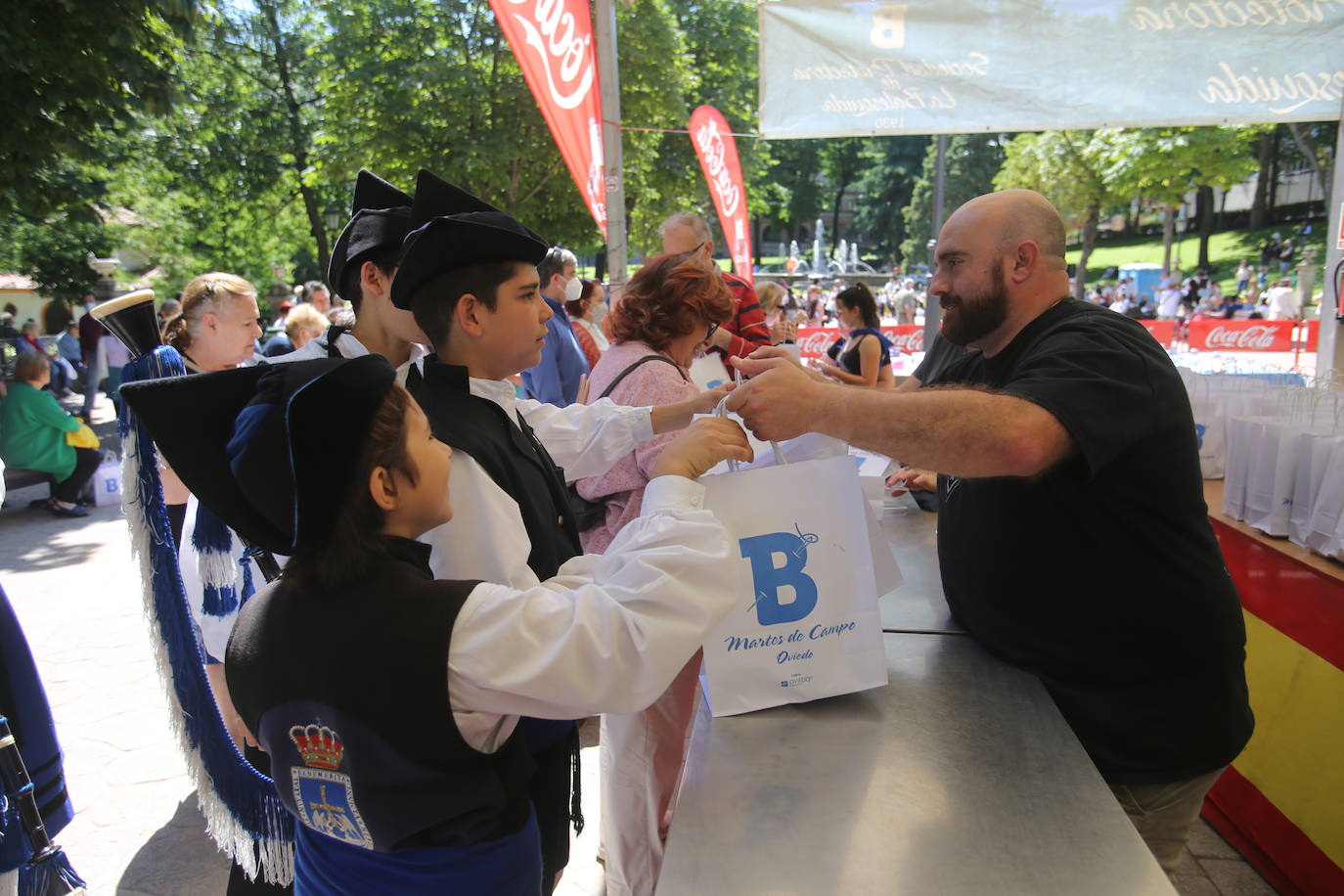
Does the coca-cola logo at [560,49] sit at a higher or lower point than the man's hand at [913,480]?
higher

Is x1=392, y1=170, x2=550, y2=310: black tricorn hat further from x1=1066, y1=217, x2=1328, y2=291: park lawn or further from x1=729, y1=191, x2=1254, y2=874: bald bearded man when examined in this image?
x1=1066, y1=217, x2=1328, y2=291: park lawn

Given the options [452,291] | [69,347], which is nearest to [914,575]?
[452,291]

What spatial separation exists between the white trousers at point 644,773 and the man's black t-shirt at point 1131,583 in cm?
102

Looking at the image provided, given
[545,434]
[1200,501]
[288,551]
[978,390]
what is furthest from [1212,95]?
[288,551]

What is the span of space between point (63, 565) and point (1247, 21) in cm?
836

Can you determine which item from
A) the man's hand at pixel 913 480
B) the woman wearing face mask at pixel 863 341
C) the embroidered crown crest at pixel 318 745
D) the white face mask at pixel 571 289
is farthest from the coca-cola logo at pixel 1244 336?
the embroidered crown crest at pixel 318 745

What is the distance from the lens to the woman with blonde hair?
3408mm

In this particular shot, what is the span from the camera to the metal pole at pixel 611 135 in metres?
5.57

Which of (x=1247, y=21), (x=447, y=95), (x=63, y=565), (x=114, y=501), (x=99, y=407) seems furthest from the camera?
(x=99, y=407)

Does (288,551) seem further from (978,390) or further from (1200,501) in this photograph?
(1200,501)

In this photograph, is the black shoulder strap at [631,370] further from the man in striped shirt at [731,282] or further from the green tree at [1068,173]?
the green tree at [1068,173]

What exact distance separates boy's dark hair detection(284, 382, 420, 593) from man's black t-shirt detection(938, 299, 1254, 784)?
112 centimetres

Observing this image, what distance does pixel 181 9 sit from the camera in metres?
7.16

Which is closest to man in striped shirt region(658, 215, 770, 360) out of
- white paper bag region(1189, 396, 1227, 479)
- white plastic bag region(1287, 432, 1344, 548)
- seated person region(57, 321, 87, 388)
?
white paper bag region(1189, 396, 1227, 479)
